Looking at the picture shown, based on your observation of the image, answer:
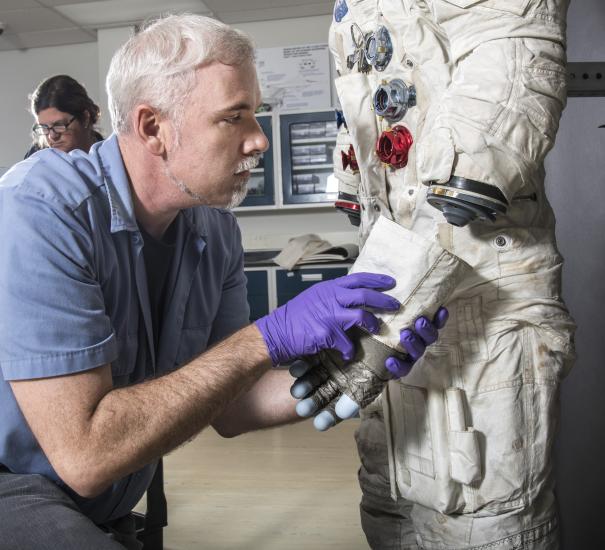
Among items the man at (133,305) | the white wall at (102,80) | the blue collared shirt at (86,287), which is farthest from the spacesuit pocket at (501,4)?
the white wall at (102,80)

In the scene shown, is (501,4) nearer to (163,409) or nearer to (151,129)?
A: (151,129)

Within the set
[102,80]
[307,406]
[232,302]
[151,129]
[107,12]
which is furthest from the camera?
[102,80]

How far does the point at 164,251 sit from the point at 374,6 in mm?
631

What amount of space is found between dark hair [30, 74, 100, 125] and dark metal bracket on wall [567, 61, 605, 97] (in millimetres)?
1687

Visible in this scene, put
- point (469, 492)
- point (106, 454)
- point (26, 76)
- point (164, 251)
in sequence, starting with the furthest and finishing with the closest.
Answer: point (26, 76)
point (164, 251)
point (469, 492)
point (106, 454)

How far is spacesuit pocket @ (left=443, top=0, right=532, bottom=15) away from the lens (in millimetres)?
984

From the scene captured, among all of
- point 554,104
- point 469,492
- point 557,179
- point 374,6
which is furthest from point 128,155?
point 557,179

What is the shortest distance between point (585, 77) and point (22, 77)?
4785mm

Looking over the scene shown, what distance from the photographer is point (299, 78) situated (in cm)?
451

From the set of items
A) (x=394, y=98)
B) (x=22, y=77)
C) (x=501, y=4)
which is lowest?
(x=394, y=98)

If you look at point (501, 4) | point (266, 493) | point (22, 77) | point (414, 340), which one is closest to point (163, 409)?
point (414, 340)

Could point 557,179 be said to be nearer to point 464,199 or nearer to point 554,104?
point 554,104

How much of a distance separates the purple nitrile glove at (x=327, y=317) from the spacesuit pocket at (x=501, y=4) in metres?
0.44

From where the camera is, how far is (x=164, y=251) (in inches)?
50.1
